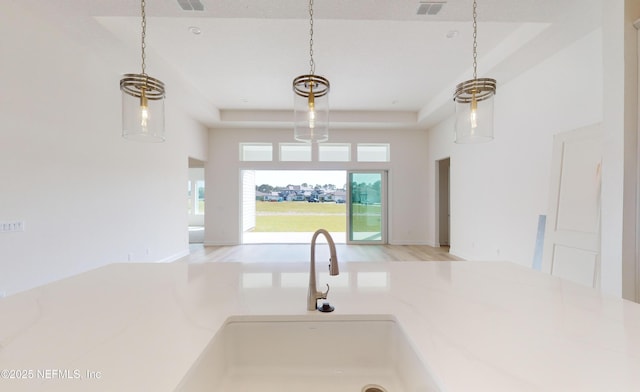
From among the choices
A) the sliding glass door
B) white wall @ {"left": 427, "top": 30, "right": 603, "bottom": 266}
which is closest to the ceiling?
white wall @ {"left": 427, "top": 30, "right": 603, "bottom": 266}

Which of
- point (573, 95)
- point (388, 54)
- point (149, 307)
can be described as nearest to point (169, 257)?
point (149, 307)

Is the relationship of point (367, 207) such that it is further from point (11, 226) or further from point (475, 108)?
point (11, 226)

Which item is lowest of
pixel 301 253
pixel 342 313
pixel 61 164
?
pixel 301 253

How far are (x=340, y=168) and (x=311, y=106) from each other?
208 inches

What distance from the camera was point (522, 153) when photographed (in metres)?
3.81

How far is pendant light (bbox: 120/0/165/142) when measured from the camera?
5.19 ft

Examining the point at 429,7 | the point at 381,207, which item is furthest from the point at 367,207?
the point at 429,7

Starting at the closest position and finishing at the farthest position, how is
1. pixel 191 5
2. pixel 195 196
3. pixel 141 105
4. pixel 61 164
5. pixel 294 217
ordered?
pixel 141 105 < pixel 191 5 < pixel 61 164 < pixel 294 217 < pixel 195 196

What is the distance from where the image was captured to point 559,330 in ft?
3.01

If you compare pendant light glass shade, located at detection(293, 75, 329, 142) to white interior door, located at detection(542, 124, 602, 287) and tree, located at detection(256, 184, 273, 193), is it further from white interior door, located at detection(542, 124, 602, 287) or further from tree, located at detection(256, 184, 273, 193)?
tree, located at detection(256, 184, 273, 193)

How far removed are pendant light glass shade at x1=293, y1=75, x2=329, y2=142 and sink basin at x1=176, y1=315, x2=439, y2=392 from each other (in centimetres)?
124

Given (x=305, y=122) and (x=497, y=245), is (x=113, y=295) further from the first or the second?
(x=497, y=245)

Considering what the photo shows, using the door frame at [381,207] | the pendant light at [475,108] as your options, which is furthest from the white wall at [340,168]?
the pendant light at [475,108]

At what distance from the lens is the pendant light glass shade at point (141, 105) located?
158 cm
